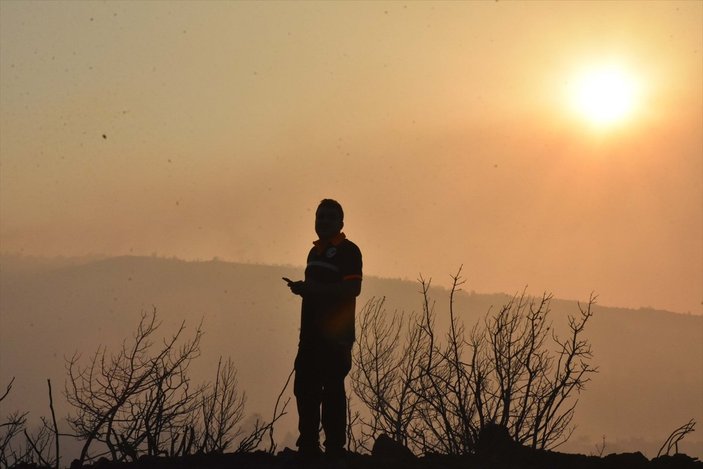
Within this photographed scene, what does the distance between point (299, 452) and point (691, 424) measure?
391cm

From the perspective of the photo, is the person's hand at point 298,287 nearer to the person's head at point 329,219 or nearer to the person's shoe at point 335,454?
the person's head at point 329,219

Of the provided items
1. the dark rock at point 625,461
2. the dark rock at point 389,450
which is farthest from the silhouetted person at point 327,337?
the dark rock at point 625,461

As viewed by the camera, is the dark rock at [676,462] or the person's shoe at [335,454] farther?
the dark rock at [676,462]

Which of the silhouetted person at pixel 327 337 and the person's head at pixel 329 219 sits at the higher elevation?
the person's head at pixel 329 219

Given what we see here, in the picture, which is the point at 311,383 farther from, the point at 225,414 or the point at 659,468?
the point at 225,414

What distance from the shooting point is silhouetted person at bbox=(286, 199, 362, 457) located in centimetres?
720

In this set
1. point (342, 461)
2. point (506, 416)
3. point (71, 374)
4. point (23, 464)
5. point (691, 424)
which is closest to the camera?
point (342, 461)

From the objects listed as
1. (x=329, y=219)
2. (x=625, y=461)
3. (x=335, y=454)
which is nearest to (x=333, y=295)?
(x=329, y=219)

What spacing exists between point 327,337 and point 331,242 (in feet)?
2.40

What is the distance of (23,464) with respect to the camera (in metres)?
7.96

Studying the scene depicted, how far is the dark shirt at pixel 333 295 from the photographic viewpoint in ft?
23.6

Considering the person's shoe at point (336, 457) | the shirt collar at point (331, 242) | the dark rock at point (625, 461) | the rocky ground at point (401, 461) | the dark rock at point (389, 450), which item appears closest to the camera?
the person's shoe at point (336, 457)

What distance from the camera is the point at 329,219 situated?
7.37m

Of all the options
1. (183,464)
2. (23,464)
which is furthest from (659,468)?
(23,464)
